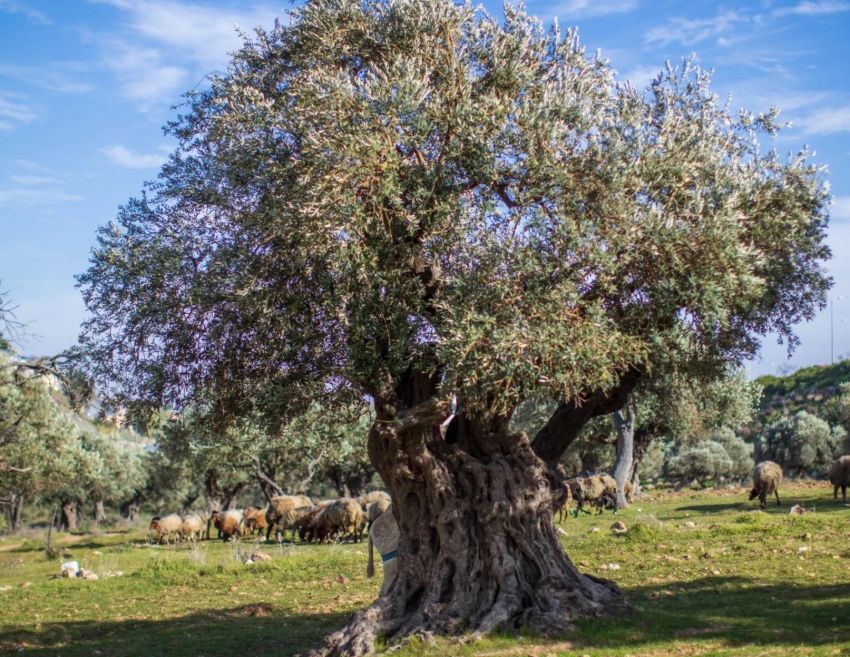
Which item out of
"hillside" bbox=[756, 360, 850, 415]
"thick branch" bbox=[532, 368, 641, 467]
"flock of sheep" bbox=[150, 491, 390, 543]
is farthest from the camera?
"hillside" bbox=[756, 360, 850, 415]

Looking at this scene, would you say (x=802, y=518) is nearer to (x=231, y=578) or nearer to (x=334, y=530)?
(x=231, y=578)

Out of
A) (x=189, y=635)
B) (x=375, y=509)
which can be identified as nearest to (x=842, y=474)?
(x=375, y=509)

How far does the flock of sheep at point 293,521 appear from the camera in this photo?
35.2 meters

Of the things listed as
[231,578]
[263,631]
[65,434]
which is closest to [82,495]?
[65,434]

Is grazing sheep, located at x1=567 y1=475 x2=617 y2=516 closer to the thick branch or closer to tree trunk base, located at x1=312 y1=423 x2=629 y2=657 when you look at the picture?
the thick branch

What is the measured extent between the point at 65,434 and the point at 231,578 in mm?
15996

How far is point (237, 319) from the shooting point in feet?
42.2

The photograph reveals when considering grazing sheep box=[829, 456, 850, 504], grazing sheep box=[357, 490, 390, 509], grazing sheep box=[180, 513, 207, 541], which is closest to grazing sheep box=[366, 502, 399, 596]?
grazing sheep box=[829, 456, 850, 504]

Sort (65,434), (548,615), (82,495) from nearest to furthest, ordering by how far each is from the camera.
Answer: (548,615) < (65,434) < (82,495)

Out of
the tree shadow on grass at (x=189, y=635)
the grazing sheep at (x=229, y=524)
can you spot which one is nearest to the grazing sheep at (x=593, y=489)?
the grazing sheep at (x=229, y=524)

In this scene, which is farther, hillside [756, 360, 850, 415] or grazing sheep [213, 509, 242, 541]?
hillside [756, 360, 850, 415]

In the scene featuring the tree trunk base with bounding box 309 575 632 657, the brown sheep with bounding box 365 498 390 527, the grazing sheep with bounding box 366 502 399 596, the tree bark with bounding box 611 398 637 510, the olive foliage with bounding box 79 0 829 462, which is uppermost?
the olive foliage with bounding box 79 0 829 462

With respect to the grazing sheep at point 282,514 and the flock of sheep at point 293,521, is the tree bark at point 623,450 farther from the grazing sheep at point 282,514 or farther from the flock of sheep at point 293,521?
the grazing sheep at point 282,514

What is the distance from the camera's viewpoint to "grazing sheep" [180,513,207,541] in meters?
41.9
